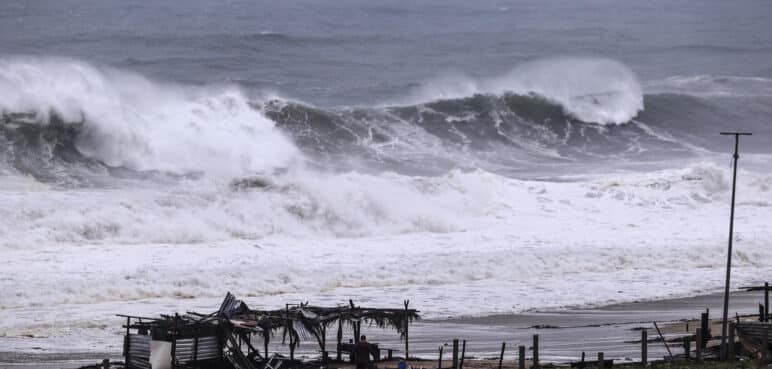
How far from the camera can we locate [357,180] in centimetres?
3966

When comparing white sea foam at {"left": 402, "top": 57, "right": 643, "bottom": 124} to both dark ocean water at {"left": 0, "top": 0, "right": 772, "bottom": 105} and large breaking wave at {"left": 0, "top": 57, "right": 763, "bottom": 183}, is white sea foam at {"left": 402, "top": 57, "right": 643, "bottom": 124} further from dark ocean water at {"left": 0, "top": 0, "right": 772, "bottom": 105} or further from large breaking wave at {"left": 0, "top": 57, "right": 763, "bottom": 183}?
dark ocean water at {"left": 0, "top": 0, "right": 772, "bottom": 105}

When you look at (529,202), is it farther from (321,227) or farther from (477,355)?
Answer: (477,355)

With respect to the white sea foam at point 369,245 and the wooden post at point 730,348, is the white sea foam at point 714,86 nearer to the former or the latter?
the white sea foam at point 369,245

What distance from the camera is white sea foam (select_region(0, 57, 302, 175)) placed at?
42875 mm

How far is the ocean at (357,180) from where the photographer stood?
28922 mm

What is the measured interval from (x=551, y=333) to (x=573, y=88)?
36592mm

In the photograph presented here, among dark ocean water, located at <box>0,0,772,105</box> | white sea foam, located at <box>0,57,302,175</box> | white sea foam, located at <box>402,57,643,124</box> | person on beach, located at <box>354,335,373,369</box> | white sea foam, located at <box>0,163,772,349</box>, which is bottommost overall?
person on beach, located at <box>354,335,373,369</box>

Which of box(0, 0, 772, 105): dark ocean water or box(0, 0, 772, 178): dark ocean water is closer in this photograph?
box(0, 0, 772, 178): dark ocean water

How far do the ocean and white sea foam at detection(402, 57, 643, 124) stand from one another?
0.55ft

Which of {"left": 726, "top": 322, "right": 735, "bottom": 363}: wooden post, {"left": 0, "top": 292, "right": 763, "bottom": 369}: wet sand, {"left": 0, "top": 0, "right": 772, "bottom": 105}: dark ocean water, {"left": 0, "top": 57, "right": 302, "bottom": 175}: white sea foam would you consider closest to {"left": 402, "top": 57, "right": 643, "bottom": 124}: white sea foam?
{"left": 0, "top": 0, "right": 772, "bottom": 105}: dark ocean water

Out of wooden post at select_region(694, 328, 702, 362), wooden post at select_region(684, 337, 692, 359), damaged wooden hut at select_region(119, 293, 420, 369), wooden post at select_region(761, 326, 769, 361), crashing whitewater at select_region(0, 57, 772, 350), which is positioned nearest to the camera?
damaged wooden hut at select_region(119, 293, 420, 369)

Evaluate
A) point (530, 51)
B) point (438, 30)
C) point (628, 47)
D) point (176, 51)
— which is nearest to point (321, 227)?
point (176, 51)

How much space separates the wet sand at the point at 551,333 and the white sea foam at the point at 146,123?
17188mm

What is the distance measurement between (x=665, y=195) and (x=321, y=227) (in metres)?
11.9
